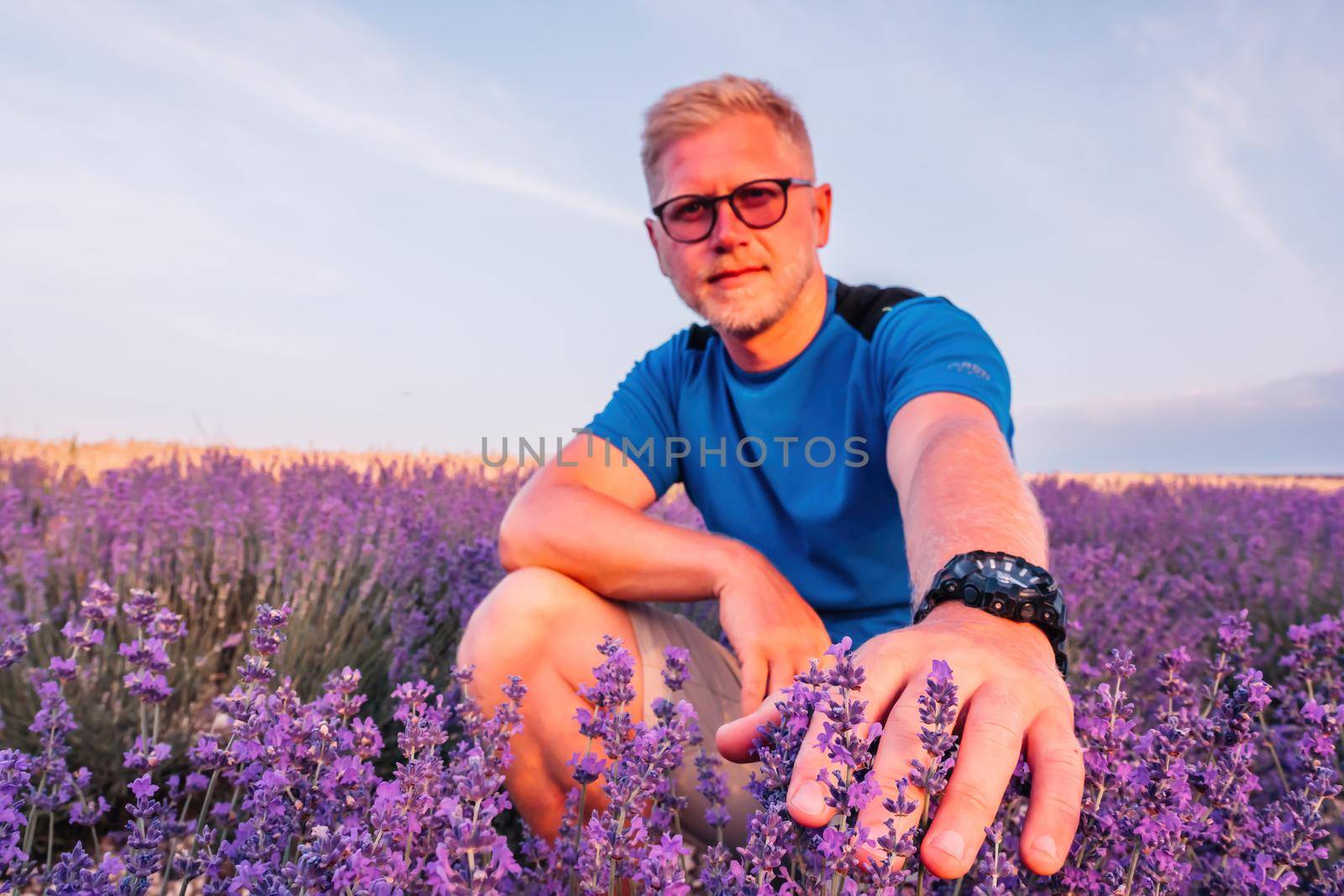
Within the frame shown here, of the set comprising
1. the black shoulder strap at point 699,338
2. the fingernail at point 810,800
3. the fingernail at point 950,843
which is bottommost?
the fingernail at point 950,843

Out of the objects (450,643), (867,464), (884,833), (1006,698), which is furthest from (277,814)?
(450,643)

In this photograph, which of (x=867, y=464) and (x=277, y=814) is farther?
(x=867, y=464)

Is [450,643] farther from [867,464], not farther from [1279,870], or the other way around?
[1279,870]

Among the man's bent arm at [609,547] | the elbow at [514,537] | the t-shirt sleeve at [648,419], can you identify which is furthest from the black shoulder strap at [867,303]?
the elbow at [514,537]

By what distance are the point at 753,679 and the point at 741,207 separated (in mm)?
1495

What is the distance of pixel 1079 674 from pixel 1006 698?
2840mm

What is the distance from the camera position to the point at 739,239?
2.71 metres

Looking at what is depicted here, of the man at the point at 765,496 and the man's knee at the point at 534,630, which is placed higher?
the man at the point at 765,496

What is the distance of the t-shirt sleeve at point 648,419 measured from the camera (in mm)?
2855

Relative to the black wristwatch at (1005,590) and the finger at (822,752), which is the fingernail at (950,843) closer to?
the finger at (822,752)

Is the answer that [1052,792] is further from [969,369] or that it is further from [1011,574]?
[969,369]

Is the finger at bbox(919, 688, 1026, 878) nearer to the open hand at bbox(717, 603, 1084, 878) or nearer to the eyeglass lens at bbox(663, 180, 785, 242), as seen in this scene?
the open hand at bbox(717, 603, 1084, 878)

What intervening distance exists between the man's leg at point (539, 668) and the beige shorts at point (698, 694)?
17cm

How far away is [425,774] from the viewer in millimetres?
1098
